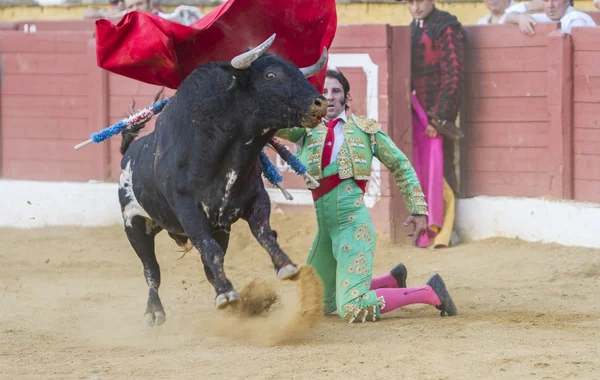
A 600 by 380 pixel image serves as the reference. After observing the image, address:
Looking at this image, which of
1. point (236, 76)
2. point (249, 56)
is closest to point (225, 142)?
point (236, 76)

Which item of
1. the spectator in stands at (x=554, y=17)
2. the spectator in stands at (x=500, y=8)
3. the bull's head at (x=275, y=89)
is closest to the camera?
the bull's head at (x=275, y=89)

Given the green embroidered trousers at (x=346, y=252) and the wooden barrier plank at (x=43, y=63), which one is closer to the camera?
the green embroidered trousers at (x=346, y=252)

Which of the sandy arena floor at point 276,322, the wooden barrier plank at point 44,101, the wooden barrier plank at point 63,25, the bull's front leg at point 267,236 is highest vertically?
the wooden barrier plank at point 63,25

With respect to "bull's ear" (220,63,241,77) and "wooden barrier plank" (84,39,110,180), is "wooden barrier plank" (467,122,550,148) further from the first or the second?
"bull's ear" (220,63,241,77)

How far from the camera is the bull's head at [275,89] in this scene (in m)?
5.07

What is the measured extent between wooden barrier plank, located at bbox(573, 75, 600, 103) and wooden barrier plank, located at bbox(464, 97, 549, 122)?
0.88 feet

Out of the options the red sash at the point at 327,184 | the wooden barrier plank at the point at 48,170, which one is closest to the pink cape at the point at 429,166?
the red sash at the point at 327,184

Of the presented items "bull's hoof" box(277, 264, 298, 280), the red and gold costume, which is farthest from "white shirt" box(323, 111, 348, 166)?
the red and gold costume

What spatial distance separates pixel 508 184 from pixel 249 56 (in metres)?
3.81

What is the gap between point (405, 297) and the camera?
586cm

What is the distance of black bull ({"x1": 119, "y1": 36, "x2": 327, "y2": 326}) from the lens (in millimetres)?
5156

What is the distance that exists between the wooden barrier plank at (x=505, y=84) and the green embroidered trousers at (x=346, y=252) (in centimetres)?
281

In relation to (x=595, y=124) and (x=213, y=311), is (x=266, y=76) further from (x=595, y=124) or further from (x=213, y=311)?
(x=595, y=124)

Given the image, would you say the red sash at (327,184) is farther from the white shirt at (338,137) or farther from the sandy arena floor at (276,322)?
the sandy arena floor at (276,322)
